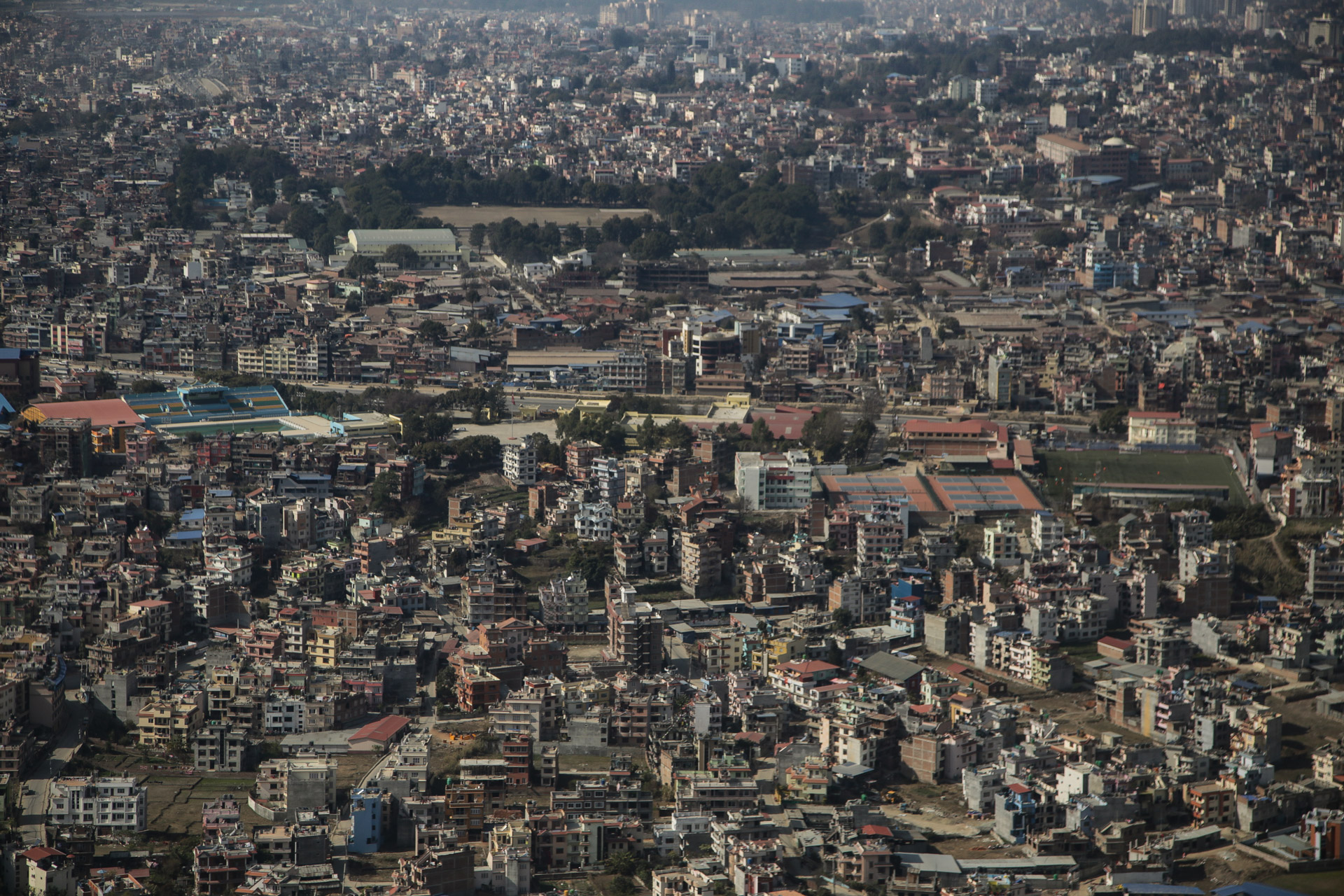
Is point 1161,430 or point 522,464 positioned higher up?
point 1161,430

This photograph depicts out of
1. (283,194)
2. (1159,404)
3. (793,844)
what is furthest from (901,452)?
(283,194)

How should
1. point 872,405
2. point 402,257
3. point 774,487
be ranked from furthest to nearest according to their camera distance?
point 402,257
point 872,405
point 774,487

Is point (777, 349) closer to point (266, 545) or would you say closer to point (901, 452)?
point (901, 452)

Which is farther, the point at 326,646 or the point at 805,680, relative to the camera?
the point at 326,646

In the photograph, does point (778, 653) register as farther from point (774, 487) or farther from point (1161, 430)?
point (1161, 430)

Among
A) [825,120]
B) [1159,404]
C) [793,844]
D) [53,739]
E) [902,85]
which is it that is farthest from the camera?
[902,85]

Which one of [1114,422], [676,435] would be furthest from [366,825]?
[1114,422]

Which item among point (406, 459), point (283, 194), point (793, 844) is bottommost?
point (793, 844)
